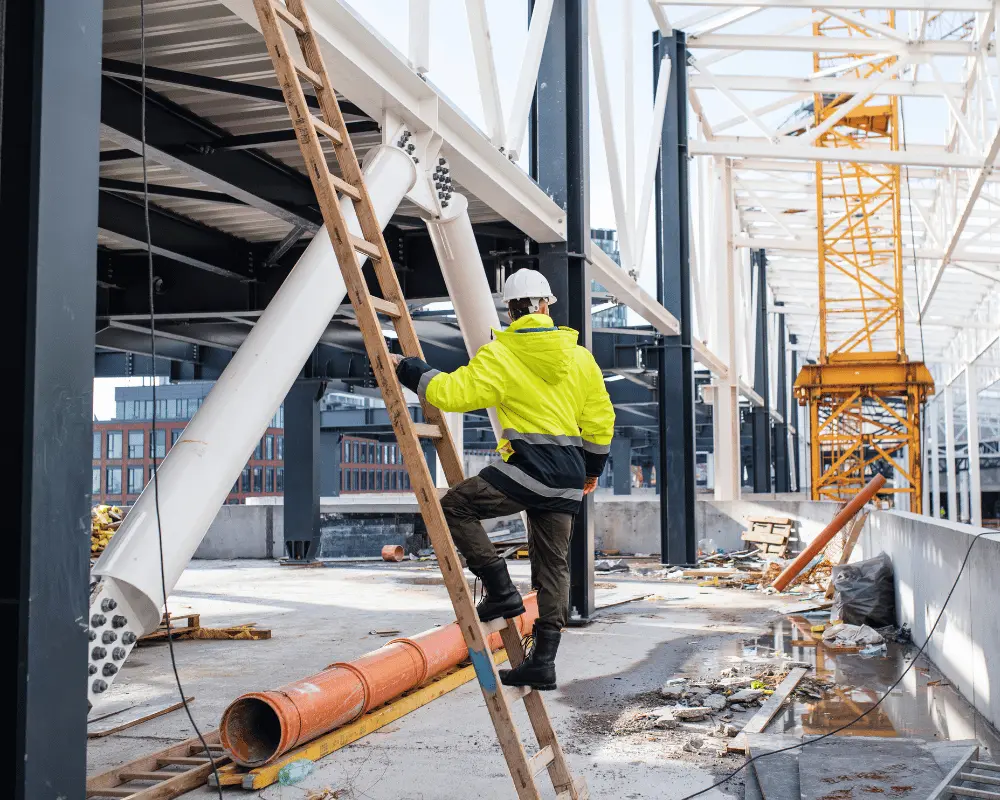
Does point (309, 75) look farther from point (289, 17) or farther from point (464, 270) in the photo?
point (464, 270)

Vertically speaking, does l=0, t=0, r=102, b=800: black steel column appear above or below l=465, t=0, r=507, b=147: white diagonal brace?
below

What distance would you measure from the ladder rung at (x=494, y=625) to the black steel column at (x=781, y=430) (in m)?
40.0

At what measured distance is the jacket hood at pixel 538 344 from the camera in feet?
15.1

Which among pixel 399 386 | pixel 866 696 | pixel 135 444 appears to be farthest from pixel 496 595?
pixel 135 444

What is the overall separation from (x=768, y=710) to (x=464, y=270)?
4315mm

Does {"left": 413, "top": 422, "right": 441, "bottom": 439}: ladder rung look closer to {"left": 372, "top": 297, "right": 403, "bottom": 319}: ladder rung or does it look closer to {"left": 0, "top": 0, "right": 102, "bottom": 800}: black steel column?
{"left": 372, "top": 297, "right": 403, "bottom": 319}: ladder rung

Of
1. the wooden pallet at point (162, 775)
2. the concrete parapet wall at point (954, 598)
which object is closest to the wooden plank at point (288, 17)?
the wooden pallet at point (162, 775)

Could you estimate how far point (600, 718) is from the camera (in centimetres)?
674

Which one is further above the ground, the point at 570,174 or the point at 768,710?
the point at 570,174

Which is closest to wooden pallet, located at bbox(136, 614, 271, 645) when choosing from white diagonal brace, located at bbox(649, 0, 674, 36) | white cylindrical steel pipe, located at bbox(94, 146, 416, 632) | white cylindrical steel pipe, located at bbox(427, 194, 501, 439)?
white cylindrical steel pipe, located at bbox(427, 194, 501, 439)

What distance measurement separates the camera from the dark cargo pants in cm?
463

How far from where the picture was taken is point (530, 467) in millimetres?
4723

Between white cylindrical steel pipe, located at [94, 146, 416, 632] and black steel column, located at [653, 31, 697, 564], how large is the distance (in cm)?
1334

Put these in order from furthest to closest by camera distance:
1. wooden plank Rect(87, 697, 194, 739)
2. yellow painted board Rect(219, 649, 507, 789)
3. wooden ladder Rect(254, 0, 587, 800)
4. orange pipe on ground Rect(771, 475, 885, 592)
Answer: orange pipe on ground Rect(771, 475, 885, 592), wooden plank Rect(87, 697, 194, 739), yellow painted board Rect(219, 649, 507, 789), wooden ladder Rect(254, 0, 587, 800)
